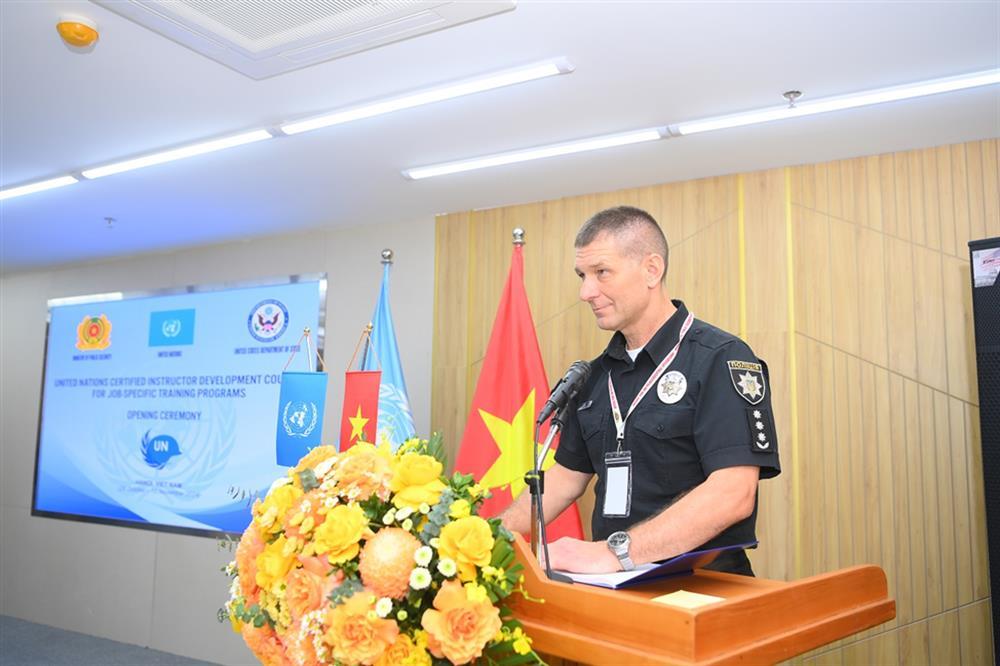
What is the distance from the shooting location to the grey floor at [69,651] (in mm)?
5535

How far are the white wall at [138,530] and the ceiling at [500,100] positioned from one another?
62 centimetres

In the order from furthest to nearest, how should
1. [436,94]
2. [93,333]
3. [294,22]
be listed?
[93,333] < [436,94] < [294,22]

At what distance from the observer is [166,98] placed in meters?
3.31

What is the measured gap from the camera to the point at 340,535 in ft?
3.67

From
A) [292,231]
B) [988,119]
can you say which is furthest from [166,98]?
[988,119]

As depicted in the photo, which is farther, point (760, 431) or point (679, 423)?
point (679, 423)

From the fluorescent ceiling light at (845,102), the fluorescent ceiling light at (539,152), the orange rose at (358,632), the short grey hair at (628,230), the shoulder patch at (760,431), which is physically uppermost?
the fluorescent ceiling light at (539,152)

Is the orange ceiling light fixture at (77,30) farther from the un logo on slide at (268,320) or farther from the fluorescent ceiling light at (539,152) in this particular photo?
the un logo on slide at (268,320)

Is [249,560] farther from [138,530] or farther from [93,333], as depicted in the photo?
[93,333]

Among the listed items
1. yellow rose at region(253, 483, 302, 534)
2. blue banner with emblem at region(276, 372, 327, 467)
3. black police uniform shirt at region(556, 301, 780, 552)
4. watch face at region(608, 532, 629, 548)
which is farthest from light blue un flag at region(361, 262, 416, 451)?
yellow rose at region(253, 483, 302, 534)

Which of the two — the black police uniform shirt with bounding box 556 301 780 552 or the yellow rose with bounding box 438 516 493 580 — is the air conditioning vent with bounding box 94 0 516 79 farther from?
the yellow rose with bounding box 438 516 493 580

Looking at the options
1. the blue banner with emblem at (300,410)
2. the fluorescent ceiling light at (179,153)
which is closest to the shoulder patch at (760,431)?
the fluorescent ceiling light at (179,153)

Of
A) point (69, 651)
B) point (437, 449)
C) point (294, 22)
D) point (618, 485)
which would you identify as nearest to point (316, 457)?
point (437, 449)

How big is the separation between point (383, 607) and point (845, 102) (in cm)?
A: 286
